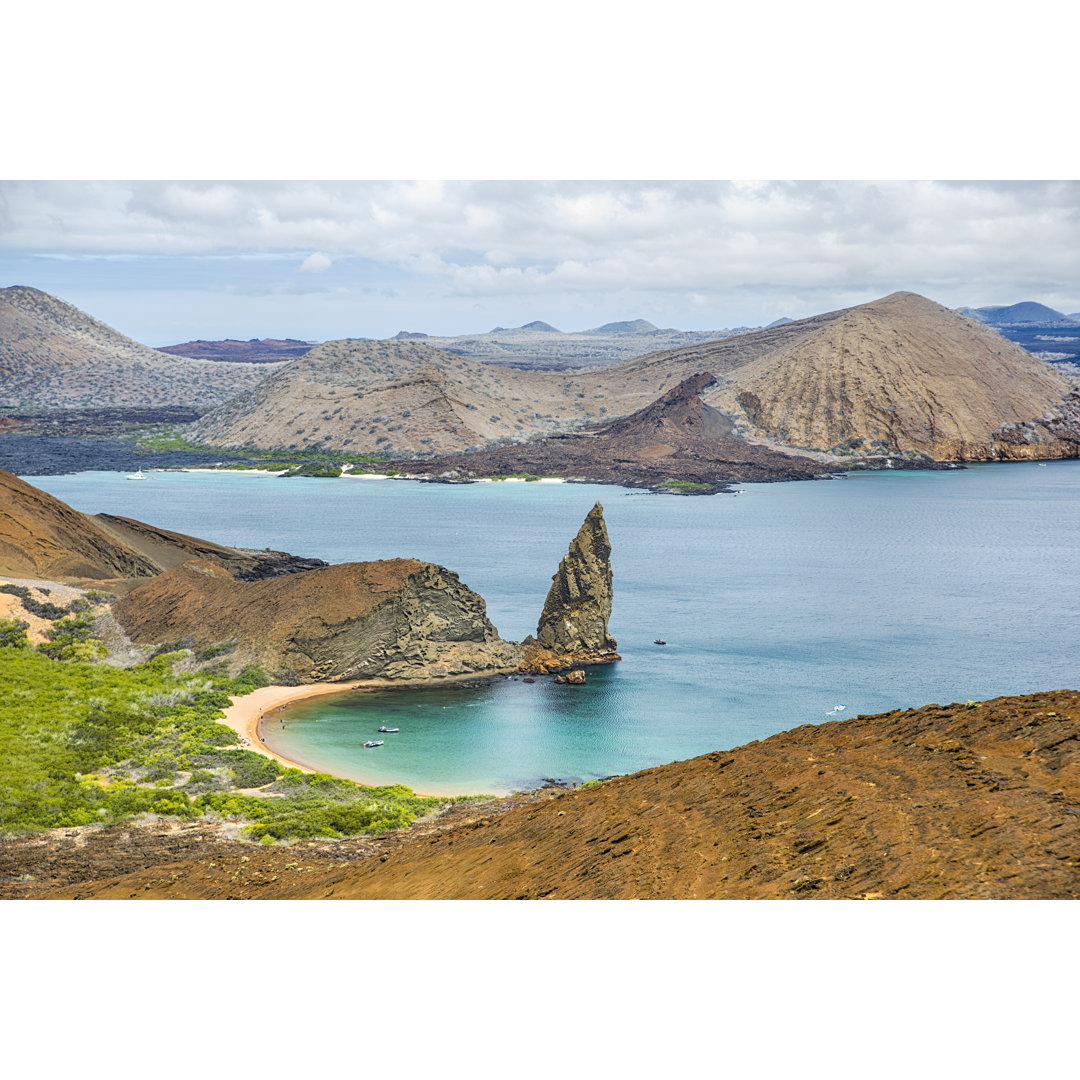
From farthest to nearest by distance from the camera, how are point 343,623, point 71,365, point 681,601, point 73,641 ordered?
point 71,365
point 681,601
point 343,623
point 73,641

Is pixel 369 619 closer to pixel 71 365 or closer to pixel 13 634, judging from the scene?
pixel 13 634

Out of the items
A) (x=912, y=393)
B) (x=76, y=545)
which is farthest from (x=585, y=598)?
(x=912, y=393)

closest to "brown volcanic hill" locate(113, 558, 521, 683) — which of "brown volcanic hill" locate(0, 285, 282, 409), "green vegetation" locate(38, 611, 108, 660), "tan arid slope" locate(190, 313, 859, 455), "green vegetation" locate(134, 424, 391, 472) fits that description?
"green vegetation" locate(38, 611, 108, 660)

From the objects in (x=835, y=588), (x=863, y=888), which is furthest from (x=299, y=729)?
(x=835, y=588)

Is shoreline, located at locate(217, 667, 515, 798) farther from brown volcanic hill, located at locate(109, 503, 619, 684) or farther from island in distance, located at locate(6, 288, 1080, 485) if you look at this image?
island in distance, located at locate(6, 288, 1080, 485)

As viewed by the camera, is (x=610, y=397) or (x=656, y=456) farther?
(x=610, y=397)
